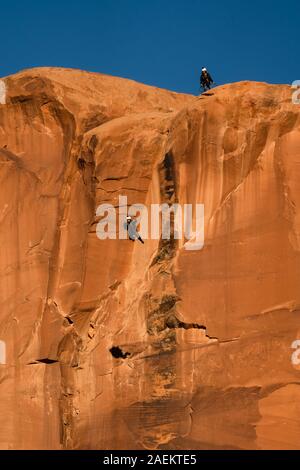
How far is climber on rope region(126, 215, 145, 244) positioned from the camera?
154 ft

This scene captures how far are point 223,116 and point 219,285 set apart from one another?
512 cm

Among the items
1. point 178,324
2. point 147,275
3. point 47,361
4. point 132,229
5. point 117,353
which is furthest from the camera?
point 47,361

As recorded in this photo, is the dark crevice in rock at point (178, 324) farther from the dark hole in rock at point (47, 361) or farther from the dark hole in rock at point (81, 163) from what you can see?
the dark hole in rock at point (81, 163)

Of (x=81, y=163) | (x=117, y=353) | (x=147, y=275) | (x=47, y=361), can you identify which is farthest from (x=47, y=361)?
(x=81, y=163)

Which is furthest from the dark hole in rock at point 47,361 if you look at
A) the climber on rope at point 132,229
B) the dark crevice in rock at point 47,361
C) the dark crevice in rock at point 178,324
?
the dark crevice in rock at point 178,324

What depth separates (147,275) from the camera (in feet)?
151

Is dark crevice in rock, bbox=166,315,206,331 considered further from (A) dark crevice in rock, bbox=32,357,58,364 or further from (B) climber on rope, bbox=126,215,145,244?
(A) dark crevice in rock, bbox=32,357,58,364

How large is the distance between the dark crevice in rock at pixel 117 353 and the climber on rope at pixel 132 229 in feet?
11.8

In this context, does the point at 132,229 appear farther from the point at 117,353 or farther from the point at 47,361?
the point at 47,361

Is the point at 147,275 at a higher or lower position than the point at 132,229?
lower

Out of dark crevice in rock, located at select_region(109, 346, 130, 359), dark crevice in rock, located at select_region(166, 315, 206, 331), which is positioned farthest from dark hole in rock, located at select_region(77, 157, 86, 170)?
dark crevice in rock, located at select_region(166, 315, 206, 331)

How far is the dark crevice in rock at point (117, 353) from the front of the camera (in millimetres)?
45188

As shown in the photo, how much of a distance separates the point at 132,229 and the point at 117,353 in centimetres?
407

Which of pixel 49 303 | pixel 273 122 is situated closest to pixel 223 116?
pixel 273 122
